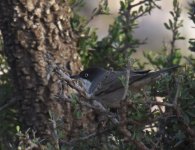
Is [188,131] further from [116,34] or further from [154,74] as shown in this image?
[116,34]

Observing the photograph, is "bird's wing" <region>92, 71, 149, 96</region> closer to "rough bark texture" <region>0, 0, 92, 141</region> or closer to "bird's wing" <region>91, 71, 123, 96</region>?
"bird's wing" <region>91, 71, 123, 96</region>

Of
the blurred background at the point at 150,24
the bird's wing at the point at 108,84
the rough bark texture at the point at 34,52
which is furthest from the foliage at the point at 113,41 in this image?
the blurred background at the point at 150,24

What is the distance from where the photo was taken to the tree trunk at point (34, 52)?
4.49m

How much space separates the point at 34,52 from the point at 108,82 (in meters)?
0.92

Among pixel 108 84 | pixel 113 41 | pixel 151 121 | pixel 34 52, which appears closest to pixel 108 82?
pixel 108 84

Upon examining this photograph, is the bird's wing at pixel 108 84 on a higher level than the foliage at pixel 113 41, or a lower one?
lower

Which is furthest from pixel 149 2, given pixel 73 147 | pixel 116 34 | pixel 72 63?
pixel 73 147

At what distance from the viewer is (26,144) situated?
2.88m

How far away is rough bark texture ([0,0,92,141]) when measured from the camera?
4.49 meters

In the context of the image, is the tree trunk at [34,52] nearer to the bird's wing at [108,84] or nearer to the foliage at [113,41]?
the foliage at [113,41]

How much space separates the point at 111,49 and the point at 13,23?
1017 millimetres

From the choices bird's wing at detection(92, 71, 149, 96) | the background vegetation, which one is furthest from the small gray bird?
the background vegetation

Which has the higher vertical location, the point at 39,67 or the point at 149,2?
the point at 149,2

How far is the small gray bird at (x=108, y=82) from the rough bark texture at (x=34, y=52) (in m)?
0.26
